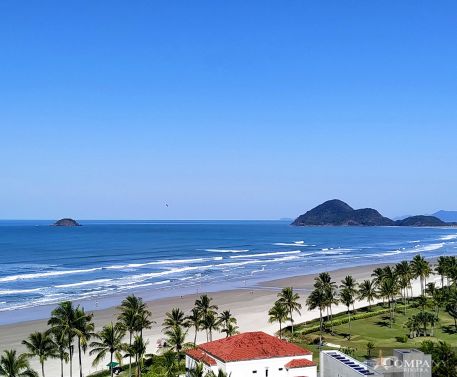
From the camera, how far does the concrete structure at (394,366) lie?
32812mm

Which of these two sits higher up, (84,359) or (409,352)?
(409,352)

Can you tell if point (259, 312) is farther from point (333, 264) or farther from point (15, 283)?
point (333, 264)

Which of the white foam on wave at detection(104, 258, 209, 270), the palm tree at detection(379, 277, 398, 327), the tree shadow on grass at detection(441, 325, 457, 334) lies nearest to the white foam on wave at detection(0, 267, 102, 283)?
the white foam on wave at detection(104, 258, 209, 270)

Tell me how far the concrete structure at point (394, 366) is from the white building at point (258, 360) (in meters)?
7.08

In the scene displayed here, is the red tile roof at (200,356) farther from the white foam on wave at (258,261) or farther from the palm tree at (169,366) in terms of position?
the white foam on wave at (258,261)

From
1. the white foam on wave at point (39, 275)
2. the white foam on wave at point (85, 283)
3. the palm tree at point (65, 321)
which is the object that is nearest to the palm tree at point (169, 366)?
the palm tree at point (65, 321)

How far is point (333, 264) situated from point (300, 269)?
55.2 feet

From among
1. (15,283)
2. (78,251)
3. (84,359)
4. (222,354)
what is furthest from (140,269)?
(222,354)

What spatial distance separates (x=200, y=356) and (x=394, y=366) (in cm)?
1836


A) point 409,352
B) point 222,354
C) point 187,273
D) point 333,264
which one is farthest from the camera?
point 333,264

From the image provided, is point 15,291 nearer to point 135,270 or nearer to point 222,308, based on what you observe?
point 135,270

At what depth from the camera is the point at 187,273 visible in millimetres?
125812

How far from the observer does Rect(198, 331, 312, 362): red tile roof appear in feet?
145

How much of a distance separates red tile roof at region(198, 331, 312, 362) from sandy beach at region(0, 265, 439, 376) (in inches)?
612
